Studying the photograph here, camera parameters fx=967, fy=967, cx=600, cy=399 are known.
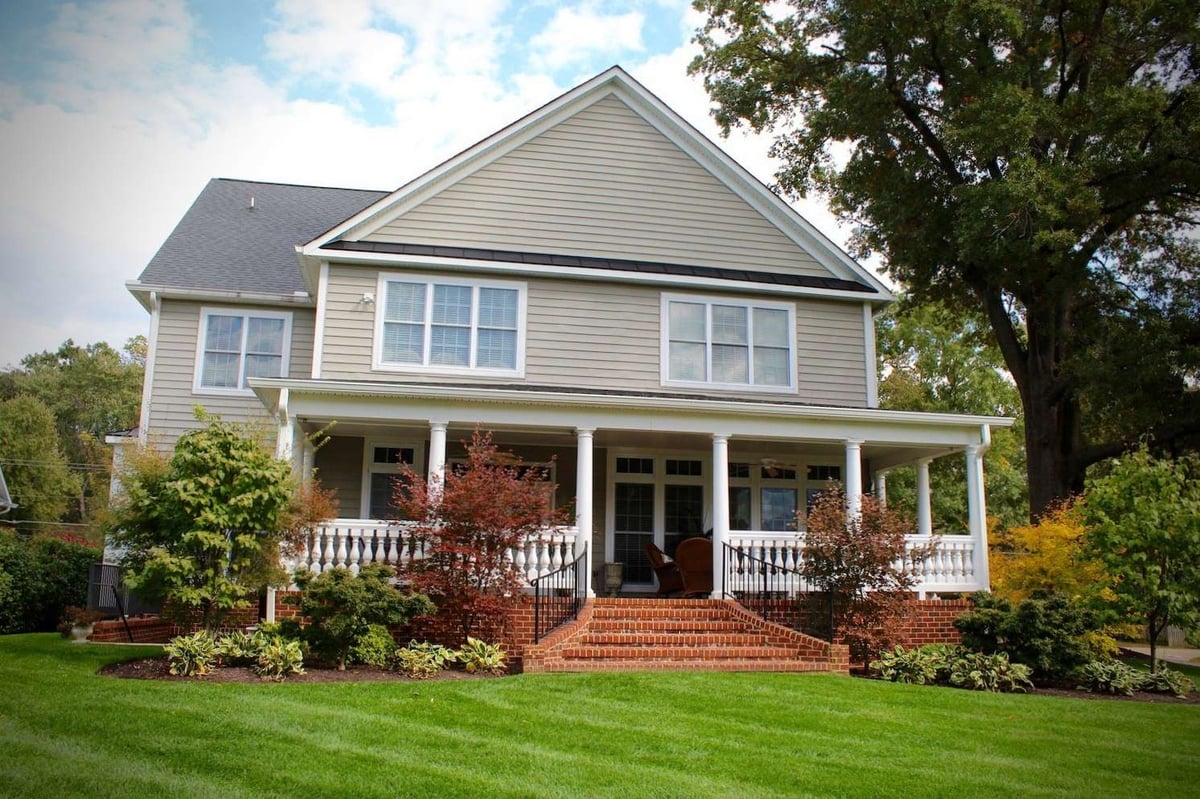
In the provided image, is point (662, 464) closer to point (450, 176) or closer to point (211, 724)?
point (450, 176)

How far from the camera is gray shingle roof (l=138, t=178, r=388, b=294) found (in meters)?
18.1

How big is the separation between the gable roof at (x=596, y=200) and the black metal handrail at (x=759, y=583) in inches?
220

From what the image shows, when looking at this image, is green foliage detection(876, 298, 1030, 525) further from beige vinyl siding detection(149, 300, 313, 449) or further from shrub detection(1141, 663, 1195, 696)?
beige vinyl siding detection(149, 300, 313, 449)

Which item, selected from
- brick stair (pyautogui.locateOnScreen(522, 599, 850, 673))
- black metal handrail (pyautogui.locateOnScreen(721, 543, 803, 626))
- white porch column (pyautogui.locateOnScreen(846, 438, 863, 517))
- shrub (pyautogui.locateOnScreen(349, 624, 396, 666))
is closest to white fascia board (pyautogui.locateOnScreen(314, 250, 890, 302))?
white porch column (pyautogui.locateOnScreen(846, 438, 863, 517))

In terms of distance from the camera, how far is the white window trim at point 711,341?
1736 centimetres

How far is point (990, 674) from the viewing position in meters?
12.0

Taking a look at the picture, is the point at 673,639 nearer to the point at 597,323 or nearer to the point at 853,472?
the point at 853,472

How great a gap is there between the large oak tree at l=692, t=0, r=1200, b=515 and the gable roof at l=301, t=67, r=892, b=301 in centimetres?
327

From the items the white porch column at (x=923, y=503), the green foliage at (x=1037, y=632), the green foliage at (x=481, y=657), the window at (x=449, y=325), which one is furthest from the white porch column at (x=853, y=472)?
the green foliage at (x=481, y=657)

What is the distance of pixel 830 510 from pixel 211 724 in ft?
28.0

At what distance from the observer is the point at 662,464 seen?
17906 millimetres

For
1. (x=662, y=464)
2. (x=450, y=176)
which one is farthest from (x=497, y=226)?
(x=662, y=464)

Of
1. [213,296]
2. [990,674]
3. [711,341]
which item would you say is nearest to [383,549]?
[213,296]

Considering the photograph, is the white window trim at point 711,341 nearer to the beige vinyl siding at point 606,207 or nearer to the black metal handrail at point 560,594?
the beige vinyl siding at point 606,207
